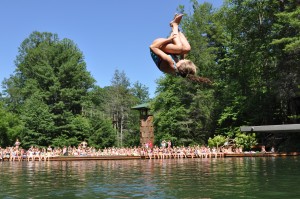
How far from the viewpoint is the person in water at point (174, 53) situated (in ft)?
21.3

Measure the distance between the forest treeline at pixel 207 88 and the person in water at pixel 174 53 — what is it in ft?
84.1

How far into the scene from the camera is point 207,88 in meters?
45.6

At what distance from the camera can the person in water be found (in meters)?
6.50

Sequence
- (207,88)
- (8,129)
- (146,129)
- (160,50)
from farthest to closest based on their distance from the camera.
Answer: (146,129)
(8,129)
(207,88)
(160,50)

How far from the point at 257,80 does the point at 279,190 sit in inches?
1126

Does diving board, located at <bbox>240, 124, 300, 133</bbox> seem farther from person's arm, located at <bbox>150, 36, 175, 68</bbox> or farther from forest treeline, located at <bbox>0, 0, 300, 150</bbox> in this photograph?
person's arm, located at <bbox>150, 36, 175, 68</bbox>

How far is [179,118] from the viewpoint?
45.3 m

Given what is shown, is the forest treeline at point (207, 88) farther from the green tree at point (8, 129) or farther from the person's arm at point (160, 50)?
the person's arm at point (160, 50)

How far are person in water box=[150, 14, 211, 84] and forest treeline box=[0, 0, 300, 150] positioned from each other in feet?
84.1

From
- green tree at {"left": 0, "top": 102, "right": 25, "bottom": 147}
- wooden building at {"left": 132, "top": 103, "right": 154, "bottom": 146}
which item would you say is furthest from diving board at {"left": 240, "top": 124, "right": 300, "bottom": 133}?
green tree at {"left": 0, "top": 102, "right": 25, "bottom": 147}

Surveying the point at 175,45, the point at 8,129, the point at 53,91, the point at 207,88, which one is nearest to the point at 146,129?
the point at 207,88

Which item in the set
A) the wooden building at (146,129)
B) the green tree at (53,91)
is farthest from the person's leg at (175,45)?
the wooden building at (146,129)

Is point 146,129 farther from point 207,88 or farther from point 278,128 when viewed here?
point 278,128

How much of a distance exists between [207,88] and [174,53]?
3930 centimetres
